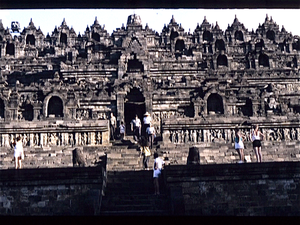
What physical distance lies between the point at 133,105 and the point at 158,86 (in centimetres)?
376

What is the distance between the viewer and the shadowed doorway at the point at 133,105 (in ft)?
112

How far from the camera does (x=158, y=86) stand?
122 ft

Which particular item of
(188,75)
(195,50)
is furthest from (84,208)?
(195,50)

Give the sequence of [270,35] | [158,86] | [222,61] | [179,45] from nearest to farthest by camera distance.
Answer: [158,86], [222,61], [179,45], [270,35]

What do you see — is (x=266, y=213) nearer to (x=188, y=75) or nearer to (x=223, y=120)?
(x=223, y=120)

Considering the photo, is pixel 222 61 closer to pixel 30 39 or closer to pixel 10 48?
pixel 10 48

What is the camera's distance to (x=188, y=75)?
4347 cm

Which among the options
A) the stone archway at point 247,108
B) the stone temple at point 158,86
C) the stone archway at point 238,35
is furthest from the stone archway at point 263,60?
the stone archway at point 247,108

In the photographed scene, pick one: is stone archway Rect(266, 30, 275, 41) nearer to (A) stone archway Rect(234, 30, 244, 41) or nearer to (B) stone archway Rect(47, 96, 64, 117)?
(A) stone archway Rect(234, 30, 244, 41)

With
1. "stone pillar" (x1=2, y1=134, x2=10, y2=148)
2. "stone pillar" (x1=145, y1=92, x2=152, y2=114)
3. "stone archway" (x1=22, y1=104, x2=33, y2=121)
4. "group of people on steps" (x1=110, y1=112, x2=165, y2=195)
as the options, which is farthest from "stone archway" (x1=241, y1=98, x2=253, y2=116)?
"stone pillar" (x1=2, y1=134, x2=10, y2=148)

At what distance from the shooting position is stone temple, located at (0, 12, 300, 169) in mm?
27500

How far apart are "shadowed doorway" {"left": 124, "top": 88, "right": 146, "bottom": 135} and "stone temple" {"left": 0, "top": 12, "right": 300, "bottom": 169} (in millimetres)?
71

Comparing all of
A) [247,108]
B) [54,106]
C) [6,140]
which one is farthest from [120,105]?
[247,108]

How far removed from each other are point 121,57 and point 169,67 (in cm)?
441
